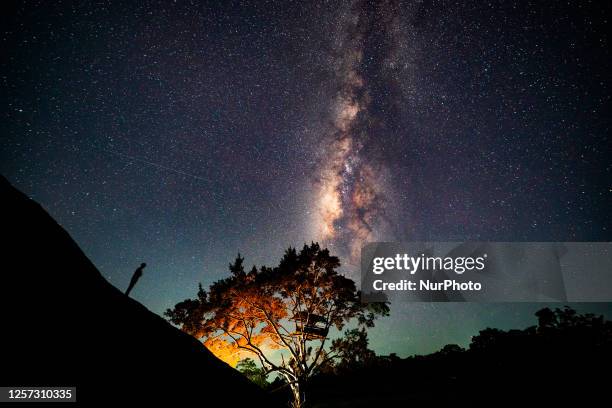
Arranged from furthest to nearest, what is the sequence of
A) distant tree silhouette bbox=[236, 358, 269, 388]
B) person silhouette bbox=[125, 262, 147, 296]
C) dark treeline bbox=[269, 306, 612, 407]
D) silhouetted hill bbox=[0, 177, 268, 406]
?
distant tree silhouette bbox=[236, 358, 269, 388]
dark treeline bbox=[269, 306, 612, 407]
person silhouette bbox=[125, 262, 147, 296]
silhouetted hill bbox=[0, 177, 268, 406]

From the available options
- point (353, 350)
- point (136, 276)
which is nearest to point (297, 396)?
point (353, 350)

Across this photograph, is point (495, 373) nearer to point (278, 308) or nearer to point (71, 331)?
point (278, 308)

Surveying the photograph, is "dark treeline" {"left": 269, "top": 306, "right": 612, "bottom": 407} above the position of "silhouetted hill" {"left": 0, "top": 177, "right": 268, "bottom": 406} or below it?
above

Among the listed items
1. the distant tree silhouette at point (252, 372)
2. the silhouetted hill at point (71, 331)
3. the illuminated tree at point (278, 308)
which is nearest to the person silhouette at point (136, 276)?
the silhouetted hill at point (71, 331)

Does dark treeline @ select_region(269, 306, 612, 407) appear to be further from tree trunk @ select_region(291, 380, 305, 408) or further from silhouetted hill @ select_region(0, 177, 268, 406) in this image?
silhouetted hill @ select_region(0, 177, 268, 406)

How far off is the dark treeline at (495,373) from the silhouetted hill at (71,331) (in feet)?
46.6

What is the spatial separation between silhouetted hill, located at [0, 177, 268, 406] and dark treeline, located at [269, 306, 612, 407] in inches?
559

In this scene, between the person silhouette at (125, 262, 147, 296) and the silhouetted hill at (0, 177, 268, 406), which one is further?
the person silhouette at (125, 262, 147, 296)

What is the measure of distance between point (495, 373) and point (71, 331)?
930 inches

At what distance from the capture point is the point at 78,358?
369 centimetres

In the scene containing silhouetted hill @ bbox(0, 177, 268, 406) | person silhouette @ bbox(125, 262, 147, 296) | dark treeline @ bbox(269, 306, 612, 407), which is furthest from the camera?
dark treeline @ bbox(269, 306, 612, 407)

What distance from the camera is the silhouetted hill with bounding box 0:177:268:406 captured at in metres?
3.35

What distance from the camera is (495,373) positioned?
19531 mm

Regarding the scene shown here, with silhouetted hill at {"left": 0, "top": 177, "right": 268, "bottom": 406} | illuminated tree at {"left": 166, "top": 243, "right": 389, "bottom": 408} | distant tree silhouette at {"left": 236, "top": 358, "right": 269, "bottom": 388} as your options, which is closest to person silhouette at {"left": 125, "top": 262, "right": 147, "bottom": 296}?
silhouetted hill at {"left": 0, "top": 177, "right": 268, "bottom": 406}
